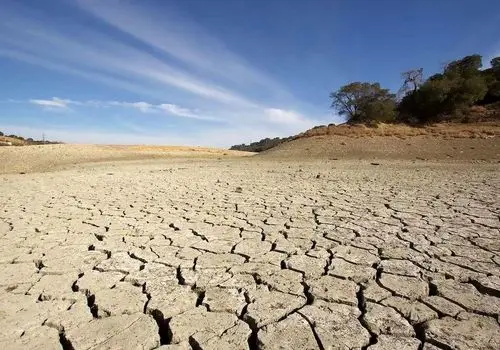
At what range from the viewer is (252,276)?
229cm

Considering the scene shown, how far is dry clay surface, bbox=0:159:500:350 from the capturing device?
1639 millimetres

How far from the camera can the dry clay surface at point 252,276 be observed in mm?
1639

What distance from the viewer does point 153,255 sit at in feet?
8.95

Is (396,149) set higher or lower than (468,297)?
higher

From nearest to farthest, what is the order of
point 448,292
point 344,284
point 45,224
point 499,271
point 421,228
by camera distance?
point 448,292, point 344,284, point 499,271, point 421,228, point 45,224

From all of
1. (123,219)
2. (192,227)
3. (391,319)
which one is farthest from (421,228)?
(123,219)

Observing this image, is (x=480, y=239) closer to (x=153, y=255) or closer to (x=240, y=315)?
(x=240, y=315)

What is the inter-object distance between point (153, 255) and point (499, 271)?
2412 millimetres

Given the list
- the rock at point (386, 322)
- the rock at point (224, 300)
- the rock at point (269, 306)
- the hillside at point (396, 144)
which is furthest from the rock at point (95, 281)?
the hillside at point (396, 144)

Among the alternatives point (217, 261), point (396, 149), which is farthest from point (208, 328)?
point (396, 149)

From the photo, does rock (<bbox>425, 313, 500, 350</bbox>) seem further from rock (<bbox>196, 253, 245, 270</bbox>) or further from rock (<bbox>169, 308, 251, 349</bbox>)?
rock (<bbox>196, 253, 245, 270</bbox>)

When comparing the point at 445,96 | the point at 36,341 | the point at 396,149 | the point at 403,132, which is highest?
the point at 445,96

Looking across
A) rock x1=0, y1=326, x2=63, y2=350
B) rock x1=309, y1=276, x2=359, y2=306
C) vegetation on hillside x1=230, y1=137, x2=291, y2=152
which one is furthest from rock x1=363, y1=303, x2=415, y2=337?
vegetation on hillside x1=230, y1=137, x2=291, y2=152

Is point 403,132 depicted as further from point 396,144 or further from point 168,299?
point 168,299
